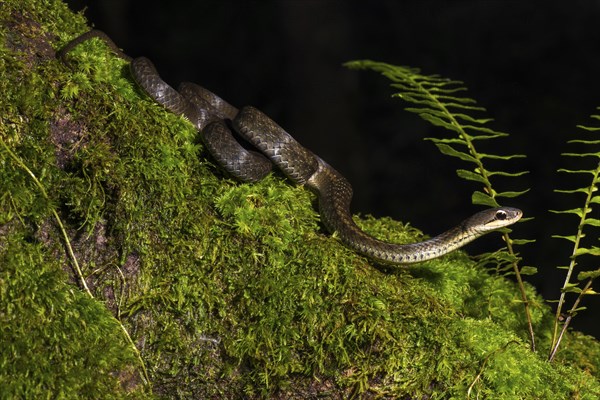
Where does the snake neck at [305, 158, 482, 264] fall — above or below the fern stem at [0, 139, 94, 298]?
below

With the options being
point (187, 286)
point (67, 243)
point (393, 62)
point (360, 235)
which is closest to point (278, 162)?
point (360, 235)

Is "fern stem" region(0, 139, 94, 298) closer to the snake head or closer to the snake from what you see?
the snake


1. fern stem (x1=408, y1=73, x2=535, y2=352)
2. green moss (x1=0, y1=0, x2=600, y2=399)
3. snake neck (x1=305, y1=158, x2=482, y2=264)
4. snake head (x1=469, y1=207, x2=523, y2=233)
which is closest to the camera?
green moss (x1=0, y1=0, x2=600, y2=399)

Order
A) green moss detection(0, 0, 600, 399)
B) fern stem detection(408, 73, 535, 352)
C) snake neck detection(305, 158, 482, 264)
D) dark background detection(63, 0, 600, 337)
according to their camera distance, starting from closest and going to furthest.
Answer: green moss detection(0, 0, 600, 399) → fern stem detection(408, 73, 535, 352) → snake neck detection(305, 158, 482, 264) → dark background detection(63, 0, 600, 337)

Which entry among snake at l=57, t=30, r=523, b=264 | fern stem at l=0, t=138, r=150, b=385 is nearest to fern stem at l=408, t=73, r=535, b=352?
snake at l=57, t=30, r=523, b=264

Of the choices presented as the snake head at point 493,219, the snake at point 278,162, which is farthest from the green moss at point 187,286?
the snake head at point 493,219

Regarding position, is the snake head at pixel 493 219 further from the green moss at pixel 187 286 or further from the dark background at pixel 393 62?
the dark background at pixel 393 62
